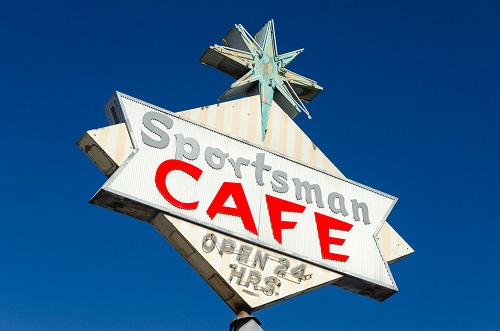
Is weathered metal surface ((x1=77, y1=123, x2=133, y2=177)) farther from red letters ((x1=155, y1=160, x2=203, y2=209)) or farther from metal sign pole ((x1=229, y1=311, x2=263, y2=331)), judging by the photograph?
metal sign pole ((x1=229, y1=311, x2=263, y2=331))

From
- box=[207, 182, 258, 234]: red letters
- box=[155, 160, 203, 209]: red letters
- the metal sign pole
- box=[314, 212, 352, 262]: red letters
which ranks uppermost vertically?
box=[155, 160, 203, 209]: red letters

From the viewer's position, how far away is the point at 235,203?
1647cm

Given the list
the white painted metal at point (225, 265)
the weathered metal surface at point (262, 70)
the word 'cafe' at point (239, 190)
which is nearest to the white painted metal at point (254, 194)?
the word 'cafe' at point (239, 190)

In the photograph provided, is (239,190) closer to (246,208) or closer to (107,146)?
(246,208)

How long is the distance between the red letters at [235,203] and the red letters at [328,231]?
65.6 inches

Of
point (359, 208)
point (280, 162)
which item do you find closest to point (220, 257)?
point (280, 162)

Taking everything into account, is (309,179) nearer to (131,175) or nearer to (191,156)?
(191,156)

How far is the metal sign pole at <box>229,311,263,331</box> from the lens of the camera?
50.9 feet

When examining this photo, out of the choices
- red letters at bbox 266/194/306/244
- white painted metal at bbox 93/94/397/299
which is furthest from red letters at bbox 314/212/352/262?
red letters at bbox 266/194/306/244

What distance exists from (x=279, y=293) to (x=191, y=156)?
312 centimetres

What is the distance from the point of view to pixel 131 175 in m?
15.5

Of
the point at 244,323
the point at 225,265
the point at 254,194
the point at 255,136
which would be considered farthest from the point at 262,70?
the point at 244,323

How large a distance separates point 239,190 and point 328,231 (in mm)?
2180

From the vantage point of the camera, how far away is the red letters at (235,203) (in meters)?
16.1
